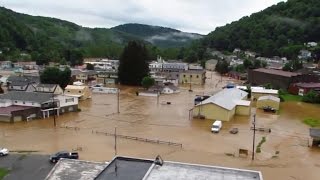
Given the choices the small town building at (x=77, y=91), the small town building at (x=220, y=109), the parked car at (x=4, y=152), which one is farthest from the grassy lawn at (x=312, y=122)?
the parked car at (x=4, y=152)

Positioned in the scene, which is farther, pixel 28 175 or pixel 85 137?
pixel 85 137

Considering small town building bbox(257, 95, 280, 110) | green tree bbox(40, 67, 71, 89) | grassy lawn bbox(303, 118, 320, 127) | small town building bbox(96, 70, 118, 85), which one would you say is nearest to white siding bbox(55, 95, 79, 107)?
green tree bbox(40, 67, 71, 89)

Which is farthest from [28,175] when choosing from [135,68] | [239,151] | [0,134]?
[135,68]

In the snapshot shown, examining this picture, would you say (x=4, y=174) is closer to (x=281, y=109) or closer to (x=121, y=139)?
(x=121, y=139)

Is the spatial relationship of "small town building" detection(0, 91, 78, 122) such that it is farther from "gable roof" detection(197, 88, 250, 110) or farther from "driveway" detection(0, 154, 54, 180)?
"gable roof" detection(197, 88, 250, 110)

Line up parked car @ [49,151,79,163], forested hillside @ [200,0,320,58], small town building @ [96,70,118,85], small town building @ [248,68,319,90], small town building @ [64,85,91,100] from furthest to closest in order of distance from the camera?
forested hillside @ [200,0,320,58]
small town building @ [96,70,118,85]
small town building @ [248,68,319,90]
small town building @ [64,85,91,100]
parked car @ [49,151,79,163]

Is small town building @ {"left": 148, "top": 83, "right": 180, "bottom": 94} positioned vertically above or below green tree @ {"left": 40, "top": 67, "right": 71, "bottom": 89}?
below

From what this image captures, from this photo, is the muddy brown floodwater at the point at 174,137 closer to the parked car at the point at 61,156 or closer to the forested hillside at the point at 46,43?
the parked car at the point at 61,156
